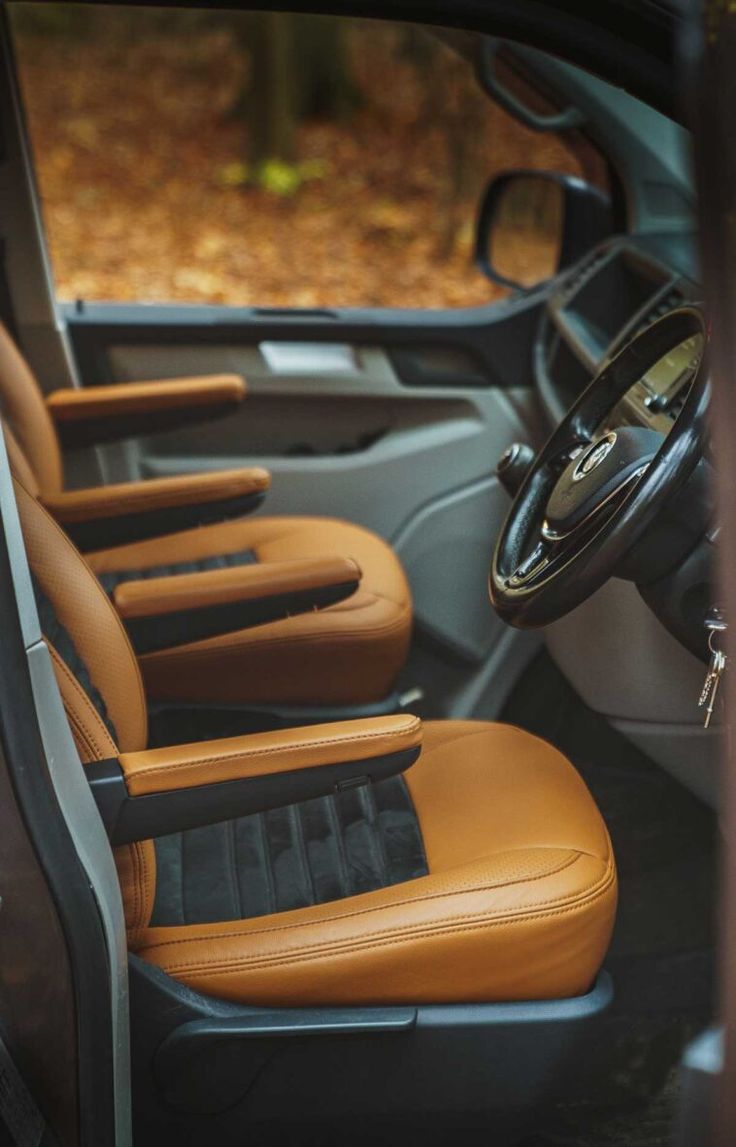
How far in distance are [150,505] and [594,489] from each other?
1079 millimetres

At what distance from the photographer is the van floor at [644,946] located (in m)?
1.69

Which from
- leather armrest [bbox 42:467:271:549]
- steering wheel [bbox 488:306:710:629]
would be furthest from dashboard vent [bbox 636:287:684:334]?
leather armrest [bbox 42:467:271:549]

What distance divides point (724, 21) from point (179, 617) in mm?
1315

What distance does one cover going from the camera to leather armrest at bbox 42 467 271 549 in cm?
228

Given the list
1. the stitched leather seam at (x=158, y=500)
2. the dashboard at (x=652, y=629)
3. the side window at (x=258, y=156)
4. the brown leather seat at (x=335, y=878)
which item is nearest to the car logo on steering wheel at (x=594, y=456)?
the dashboard at (x=652, y=629)

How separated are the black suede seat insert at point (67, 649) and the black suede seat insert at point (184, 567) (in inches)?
34.8

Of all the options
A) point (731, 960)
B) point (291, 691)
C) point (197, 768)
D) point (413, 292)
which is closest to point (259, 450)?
point (291, 691)

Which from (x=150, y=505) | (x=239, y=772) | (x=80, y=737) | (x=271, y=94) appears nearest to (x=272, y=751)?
(x=239, y=772)

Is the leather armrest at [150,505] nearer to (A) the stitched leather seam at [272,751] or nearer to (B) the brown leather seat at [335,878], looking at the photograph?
(B) the brown leather seat at [335,878]

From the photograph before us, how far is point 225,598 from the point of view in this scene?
6.47 ft

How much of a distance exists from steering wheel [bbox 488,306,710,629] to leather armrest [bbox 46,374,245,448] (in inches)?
42.6

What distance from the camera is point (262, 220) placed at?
24.3ft

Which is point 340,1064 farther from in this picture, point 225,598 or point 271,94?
point 271,94

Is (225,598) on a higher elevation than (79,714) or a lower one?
lower
